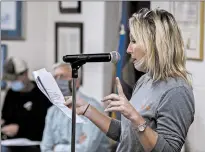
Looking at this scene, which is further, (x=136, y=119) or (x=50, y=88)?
(x=50, y=88)

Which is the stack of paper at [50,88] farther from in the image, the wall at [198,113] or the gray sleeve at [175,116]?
the wall at [198,113]

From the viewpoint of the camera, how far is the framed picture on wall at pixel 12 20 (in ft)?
14.3

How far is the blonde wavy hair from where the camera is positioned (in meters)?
1.66

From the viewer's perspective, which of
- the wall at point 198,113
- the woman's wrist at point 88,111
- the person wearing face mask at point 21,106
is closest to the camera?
the woman's wrist at point 88,111

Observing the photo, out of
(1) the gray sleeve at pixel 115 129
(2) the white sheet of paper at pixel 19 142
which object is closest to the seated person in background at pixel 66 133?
(2) the white sheet of paper at pixel 19 142

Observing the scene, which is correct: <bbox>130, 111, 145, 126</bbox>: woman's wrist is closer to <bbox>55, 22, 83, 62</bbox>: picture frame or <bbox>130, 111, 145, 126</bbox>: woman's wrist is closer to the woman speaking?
the woman speaking

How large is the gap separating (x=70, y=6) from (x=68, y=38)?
0.95 feet

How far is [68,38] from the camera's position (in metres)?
4.26

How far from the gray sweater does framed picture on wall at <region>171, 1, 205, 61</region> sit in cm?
51

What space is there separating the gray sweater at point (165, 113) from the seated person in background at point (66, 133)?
96 centimetres

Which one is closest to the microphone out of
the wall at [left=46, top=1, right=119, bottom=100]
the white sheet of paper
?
the white sheet of paper

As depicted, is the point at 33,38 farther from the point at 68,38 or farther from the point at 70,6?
the point at 70,6

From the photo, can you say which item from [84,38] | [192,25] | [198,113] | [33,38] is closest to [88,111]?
[198,113]

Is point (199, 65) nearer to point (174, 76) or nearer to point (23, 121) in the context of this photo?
point (174, 76)
